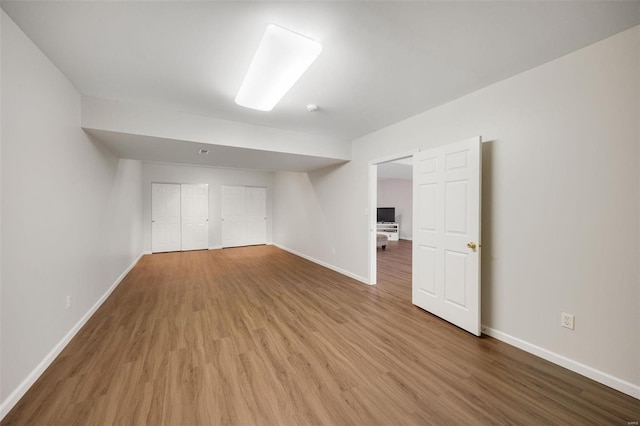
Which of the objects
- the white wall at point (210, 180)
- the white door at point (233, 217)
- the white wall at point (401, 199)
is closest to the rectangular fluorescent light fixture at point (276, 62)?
the white wall at point (210, 180)

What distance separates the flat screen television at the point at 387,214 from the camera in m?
9.55

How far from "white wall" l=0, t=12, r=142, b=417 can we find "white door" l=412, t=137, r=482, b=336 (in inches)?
138

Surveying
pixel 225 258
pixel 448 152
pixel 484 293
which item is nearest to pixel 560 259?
pixel 484 293

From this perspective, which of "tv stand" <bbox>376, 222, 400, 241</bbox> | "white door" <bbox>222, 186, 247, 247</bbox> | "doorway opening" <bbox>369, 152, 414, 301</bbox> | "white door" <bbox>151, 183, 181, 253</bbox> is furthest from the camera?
"tv stand" <bbox>376, 222, 400, 241</bbox>

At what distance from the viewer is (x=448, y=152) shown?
8.47 ft

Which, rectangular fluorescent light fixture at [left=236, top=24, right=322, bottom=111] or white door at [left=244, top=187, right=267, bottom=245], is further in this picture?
A: white door at [left=244, top=187, right=267, bottom=245]

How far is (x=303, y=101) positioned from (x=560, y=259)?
2780mm

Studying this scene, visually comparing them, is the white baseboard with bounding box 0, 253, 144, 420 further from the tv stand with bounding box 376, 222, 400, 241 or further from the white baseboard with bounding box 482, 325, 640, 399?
the tv stand with bounding box 376, 222, 400, 241

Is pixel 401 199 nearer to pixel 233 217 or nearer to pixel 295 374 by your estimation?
pixel 233 217

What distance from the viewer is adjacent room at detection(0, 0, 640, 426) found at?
1492 millimetres

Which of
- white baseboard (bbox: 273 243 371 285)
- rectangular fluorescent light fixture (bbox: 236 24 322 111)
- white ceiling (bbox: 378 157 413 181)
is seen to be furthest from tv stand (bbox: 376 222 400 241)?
rectangular fluorescent light fixture (bbox: 236 24 322 111)

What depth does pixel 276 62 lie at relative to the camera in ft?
5.81

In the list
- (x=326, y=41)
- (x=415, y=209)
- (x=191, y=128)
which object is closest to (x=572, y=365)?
(x=415, y=209)

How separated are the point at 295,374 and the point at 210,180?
672 centimetres
